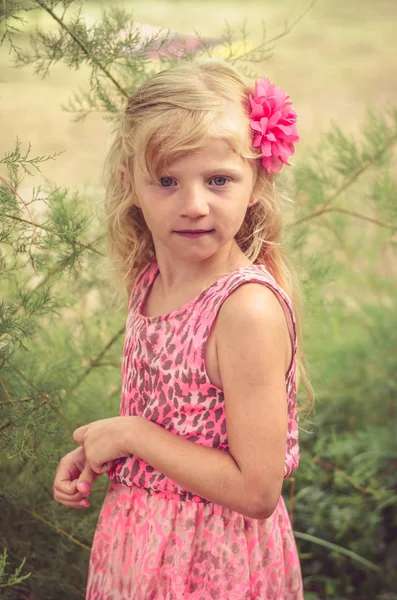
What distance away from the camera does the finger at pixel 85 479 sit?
57.8 inches

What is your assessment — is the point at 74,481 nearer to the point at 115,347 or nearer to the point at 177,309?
the point at 177,309

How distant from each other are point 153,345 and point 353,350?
1662 mm

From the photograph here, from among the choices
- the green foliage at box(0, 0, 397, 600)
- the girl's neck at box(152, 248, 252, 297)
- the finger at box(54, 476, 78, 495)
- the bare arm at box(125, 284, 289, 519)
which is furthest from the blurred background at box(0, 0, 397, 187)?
the bare arm at box(125, 284, 289, 519)

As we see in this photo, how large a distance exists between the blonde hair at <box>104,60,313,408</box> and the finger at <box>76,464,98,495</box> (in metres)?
0.40

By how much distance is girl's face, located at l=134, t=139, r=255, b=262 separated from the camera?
1324mm

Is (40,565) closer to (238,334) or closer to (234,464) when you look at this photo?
(234,464)

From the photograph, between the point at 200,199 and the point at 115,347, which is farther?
the point at 115,347

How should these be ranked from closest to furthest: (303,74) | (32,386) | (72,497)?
1. (72,497)
2. (32,386)
3. (303,74)

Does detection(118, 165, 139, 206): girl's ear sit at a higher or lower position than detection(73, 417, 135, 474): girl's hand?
higher

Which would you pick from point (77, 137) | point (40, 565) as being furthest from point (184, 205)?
point (77, 137)

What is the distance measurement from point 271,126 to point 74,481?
0.71 m

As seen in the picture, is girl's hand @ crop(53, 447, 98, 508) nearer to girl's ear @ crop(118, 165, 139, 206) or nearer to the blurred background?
girl's ear @ crop(118, 165, 139, 206)

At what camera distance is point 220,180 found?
4.42 ft

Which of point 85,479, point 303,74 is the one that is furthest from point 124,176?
point 303,74
